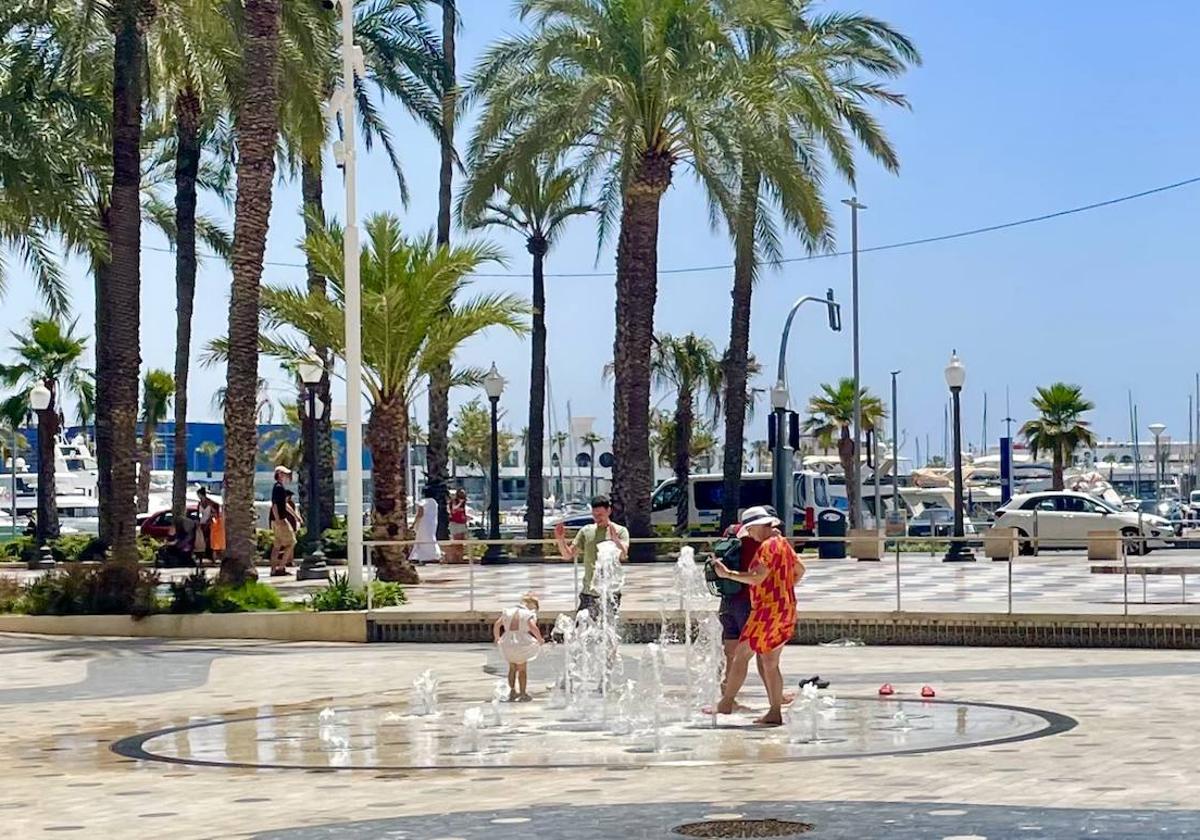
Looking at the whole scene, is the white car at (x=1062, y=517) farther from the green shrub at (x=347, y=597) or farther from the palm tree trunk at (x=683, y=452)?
the green shrub at (x=347, y=597)

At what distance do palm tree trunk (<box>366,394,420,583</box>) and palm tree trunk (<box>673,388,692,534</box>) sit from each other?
13.8 m

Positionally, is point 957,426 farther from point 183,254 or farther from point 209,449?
point 209,449

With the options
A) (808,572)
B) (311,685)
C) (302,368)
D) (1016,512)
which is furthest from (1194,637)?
(1016,512)

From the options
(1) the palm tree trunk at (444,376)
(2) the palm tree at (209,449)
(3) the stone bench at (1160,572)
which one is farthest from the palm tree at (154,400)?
(3) the stone bench at (1160,572)

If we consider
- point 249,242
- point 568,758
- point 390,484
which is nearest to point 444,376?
point 390,484

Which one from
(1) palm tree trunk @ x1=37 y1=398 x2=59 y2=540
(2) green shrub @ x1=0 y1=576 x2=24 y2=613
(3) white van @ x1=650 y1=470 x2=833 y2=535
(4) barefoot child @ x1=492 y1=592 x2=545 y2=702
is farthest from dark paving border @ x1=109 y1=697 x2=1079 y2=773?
(3) white van @ x1=650 y1=470 x2=833 y2=535

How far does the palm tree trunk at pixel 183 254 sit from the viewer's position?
39469 mm

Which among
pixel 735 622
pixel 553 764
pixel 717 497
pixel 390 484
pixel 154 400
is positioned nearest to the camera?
pixel 553 764

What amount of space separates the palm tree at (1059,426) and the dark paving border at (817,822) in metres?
65.1

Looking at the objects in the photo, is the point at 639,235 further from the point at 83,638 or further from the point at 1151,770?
the point at 1151,770

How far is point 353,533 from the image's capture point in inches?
887

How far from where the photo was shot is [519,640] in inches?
589

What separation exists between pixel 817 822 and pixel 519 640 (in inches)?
262

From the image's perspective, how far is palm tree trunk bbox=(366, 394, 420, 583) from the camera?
27.9 m
